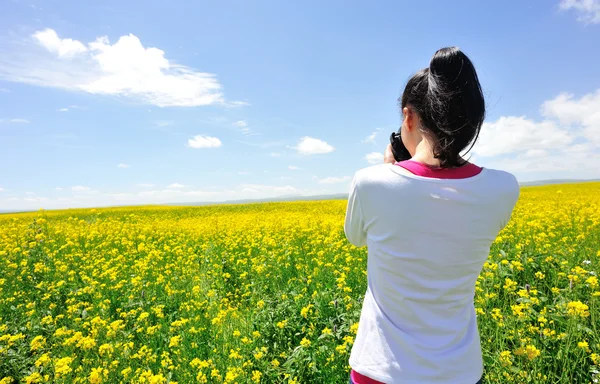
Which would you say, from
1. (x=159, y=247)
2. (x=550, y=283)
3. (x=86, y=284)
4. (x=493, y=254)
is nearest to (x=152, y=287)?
(x=86, y=284)

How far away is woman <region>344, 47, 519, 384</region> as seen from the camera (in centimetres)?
88

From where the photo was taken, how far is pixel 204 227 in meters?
9.38

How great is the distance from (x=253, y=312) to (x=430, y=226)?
10.5ft

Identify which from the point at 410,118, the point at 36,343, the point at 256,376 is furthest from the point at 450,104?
the point at 36,343

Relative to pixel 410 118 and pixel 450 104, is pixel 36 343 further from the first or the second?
pixel 450 104

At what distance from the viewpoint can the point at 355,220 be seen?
1.00 meters

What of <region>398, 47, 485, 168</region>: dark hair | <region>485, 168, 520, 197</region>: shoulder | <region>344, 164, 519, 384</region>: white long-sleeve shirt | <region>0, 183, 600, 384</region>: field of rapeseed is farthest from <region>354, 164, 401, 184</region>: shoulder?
<region>0, 183, 600, 384</region>: field of rapeseed

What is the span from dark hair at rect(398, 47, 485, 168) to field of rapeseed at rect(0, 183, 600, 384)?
199 centimetres

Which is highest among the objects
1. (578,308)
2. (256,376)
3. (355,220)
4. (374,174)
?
(374,174)

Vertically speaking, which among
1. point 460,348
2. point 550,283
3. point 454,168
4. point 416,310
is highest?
point 454,168

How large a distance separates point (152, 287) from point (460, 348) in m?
4.57

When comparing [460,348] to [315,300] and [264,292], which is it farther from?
[264,292]

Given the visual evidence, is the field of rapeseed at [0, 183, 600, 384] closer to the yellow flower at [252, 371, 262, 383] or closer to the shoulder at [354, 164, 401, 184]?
the yellow flower at [252, 371, 262, 383]

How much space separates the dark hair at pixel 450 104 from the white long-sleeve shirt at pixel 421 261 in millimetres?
103
